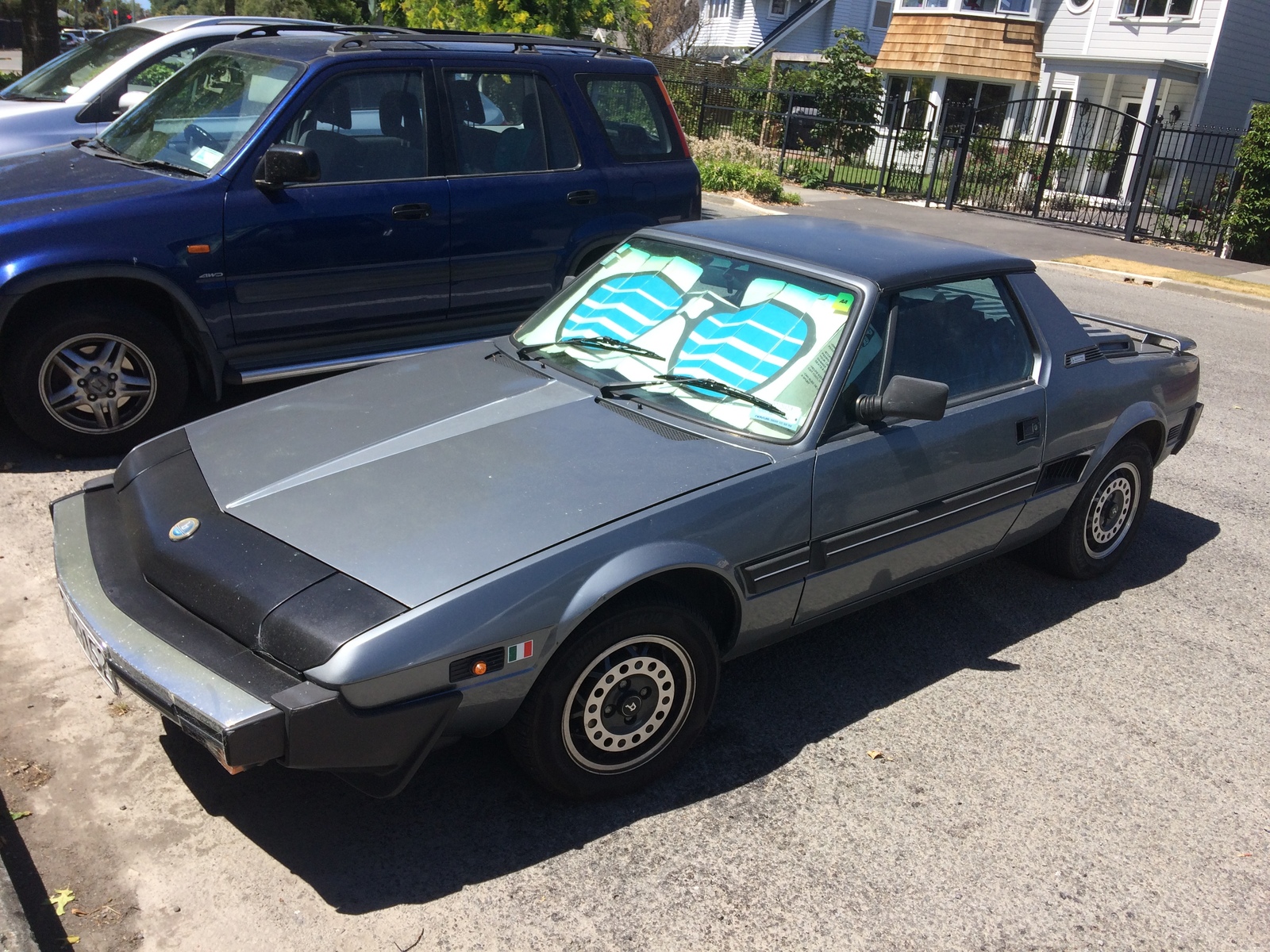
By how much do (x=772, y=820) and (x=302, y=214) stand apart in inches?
159

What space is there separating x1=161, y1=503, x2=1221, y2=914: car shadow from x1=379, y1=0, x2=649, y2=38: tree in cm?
1005

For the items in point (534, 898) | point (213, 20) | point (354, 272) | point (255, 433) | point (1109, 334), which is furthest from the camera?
point (213, 20)

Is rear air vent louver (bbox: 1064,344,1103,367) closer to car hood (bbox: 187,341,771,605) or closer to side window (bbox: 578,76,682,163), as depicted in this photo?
car hood (bbox: 187,341,771,605)

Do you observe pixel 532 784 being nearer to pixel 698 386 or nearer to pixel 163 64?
pixel 698 386

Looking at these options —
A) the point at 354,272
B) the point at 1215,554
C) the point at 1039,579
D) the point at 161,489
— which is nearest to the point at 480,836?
the point at 161,489

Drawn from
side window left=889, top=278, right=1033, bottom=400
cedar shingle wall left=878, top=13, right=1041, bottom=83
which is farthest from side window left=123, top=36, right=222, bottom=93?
cedar shingle wall left=878, top=13, right=1041, bottom=83

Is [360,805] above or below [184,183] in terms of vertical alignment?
below

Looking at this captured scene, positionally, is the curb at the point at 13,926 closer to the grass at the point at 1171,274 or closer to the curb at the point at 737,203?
the grass at the point at 1171,274

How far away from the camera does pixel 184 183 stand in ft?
18.0

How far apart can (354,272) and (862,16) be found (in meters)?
40.9

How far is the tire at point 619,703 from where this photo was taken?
3049 mm

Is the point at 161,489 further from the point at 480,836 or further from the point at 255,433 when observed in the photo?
the point at 480,836

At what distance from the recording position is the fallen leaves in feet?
9.15

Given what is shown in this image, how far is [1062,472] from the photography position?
15.1 ft
